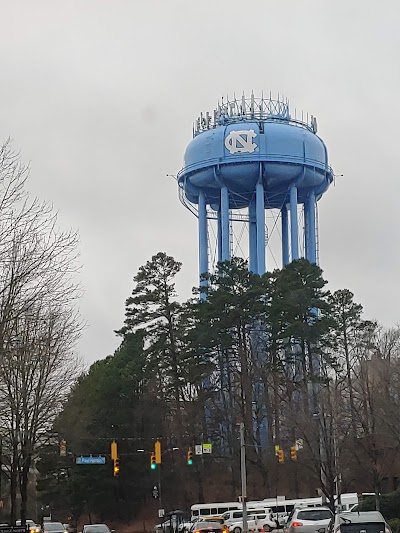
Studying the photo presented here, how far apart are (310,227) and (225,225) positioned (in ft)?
23.0

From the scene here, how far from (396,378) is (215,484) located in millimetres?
25870

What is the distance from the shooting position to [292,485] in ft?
238

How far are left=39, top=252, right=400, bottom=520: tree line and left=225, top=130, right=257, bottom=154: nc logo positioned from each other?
8.43 m

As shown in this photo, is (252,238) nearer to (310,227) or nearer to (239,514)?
(310,227)

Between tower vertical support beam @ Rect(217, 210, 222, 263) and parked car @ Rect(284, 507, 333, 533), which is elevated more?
tower vertical support beam @ Rect(217, 210, 222, 263)

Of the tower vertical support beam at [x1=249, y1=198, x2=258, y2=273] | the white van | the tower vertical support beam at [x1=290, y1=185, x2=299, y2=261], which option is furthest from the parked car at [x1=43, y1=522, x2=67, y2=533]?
the tower vertical support beam at [x1=249, y1=198, x2=258, y2=273]

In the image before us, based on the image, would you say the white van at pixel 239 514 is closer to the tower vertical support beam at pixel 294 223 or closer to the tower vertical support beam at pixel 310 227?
the tower vertical support beam at pixel 294 223

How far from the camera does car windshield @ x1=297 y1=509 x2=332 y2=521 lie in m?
34.5

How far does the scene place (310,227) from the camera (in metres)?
72.6

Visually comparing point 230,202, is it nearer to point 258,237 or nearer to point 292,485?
point 258,237

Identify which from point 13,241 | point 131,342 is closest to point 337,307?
point 131,342

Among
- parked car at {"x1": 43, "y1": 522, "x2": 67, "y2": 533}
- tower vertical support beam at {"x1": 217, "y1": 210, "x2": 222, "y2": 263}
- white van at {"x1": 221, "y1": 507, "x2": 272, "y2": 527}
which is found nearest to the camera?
parked car at {"x1": 43, "y1": 522, "x2": 67, "y2": 533}

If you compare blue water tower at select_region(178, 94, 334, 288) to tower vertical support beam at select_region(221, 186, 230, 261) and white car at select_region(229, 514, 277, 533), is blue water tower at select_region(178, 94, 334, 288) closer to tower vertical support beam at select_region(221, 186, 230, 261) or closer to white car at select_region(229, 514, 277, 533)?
tower vertical support beam at select_region(221, 186, 230, 261)

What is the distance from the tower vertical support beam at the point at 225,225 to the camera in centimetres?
6919
